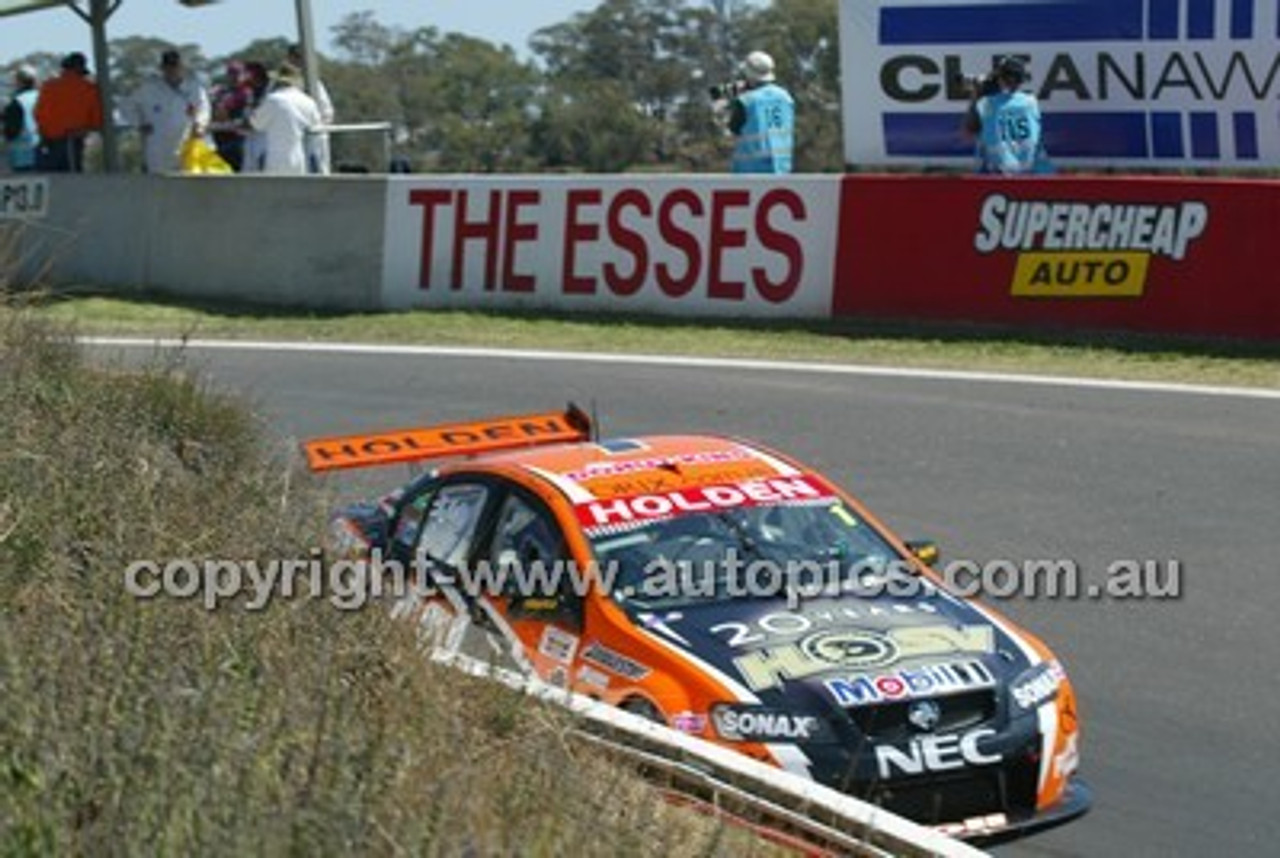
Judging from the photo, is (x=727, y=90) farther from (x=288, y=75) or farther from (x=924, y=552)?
(x=924, y=552)

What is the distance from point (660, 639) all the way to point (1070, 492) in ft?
17.6

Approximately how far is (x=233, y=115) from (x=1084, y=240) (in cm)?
1078

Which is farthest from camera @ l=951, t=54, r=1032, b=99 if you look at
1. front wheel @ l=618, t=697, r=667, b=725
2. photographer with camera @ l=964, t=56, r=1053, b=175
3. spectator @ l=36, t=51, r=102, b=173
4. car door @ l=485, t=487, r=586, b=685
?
front wheel @ l=618, t=697, r=667, b=725

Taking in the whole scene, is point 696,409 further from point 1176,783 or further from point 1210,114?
point 1176,783

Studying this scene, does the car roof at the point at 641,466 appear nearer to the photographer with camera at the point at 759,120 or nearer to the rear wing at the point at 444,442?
the rear wing at the point at 444,442

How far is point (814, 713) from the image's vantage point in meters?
8.59

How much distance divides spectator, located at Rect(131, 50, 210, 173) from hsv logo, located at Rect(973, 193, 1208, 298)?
30.6ft

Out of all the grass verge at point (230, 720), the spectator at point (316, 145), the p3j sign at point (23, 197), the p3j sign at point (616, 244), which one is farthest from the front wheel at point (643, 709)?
the p3j sign at point (23, 197)

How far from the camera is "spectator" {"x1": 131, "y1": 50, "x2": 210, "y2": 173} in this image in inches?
959

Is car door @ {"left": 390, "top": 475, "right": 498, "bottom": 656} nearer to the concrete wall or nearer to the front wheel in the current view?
the front wheel

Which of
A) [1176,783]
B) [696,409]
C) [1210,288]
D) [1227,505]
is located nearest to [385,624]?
[1176,783]

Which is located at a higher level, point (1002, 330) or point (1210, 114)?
point (1210, 114)

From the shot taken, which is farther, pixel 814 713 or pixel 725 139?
pixel 725 139

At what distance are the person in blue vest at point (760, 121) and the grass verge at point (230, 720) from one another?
41.1 ft
